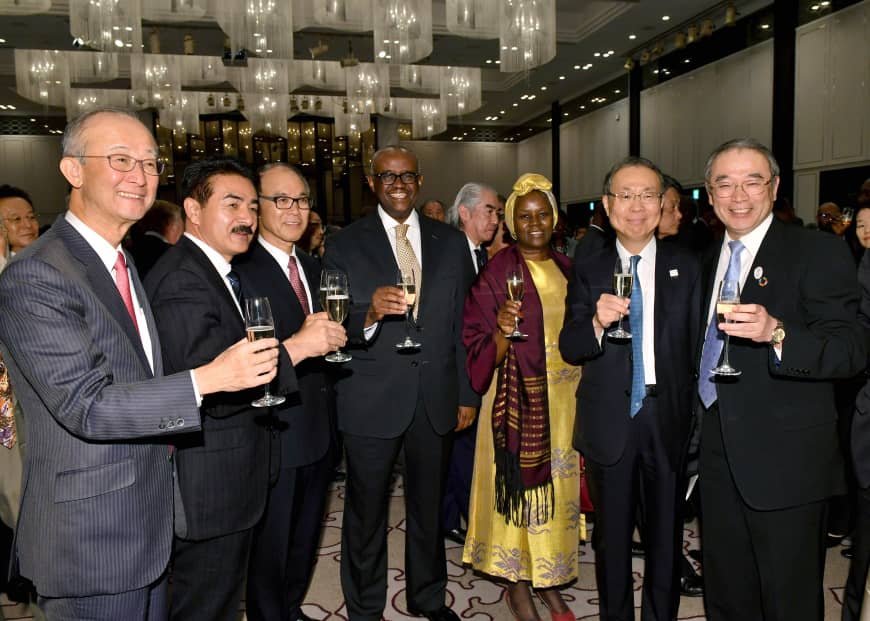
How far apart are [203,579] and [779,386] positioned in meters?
1.94

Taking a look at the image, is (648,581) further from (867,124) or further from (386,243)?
(867,124)

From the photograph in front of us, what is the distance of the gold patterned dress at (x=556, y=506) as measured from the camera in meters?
2.81

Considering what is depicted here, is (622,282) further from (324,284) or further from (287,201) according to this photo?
(287,201)

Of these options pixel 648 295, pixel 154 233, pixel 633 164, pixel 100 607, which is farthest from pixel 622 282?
pixel 154 233

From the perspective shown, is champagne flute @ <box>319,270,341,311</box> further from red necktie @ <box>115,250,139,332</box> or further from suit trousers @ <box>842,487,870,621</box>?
suit trousers @ <box>842,487,870,621</box>

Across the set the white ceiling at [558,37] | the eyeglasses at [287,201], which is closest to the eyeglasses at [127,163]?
the eyeglasses at [287,201]

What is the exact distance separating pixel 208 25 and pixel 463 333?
9.78 metres

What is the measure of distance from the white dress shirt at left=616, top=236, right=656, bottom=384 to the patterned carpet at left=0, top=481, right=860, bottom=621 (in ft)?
4.24

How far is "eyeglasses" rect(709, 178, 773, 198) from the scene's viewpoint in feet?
7.05

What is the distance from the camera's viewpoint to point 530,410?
276 centimetres

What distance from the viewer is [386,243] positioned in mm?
2781

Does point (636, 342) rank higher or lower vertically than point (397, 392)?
higher

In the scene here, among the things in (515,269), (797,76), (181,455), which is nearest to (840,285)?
(515,269)

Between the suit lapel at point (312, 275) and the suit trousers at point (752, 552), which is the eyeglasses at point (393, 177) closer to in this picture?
the suit lapel at point (312, 275)
